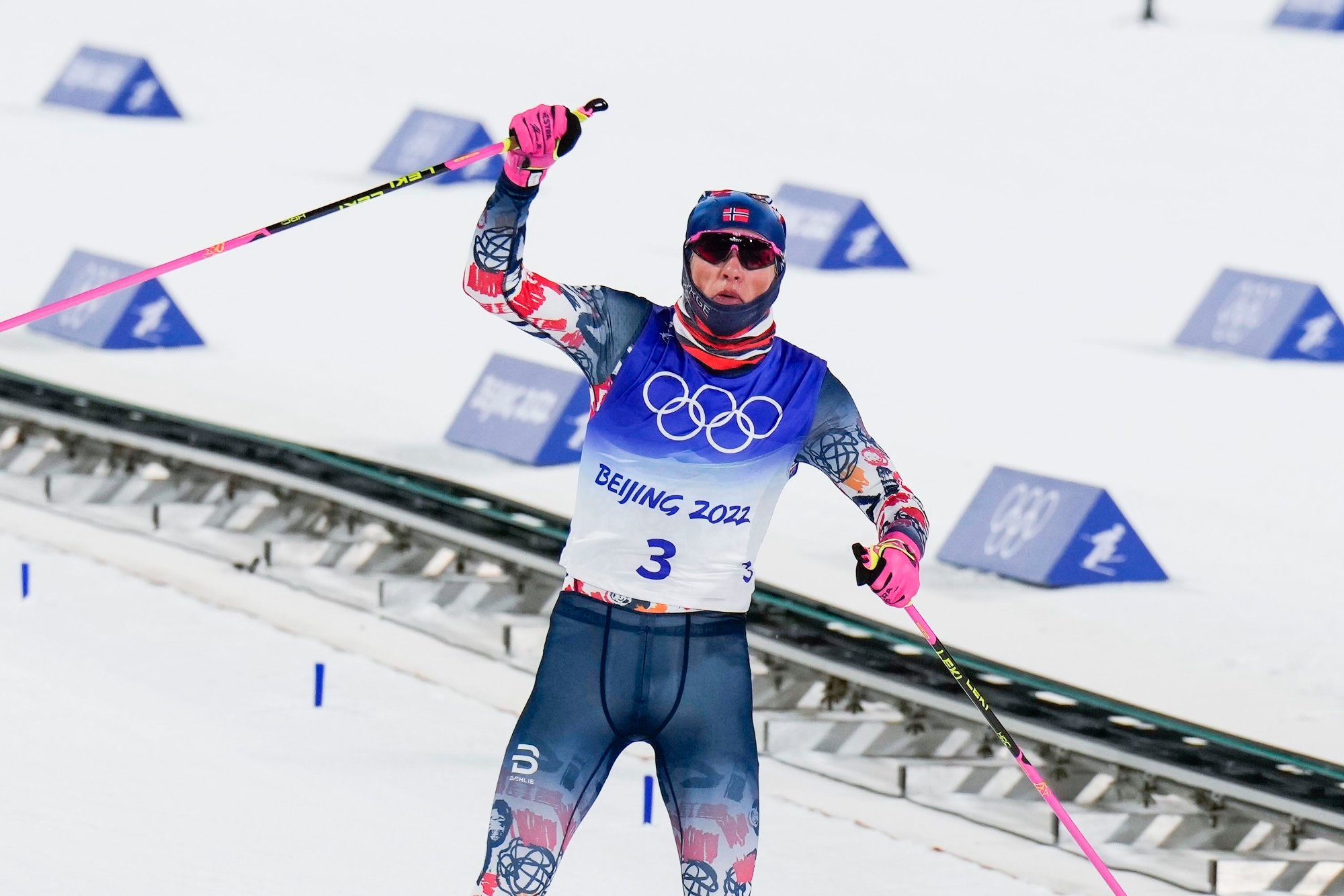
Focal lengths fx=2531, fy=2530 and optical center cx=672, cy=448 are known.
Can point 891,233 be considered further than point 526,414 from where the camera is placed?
Yes

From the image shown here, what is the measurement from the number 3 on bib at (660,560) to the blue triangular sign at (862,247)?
1314cm

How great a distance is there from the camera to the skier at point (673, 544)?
5.66 meters

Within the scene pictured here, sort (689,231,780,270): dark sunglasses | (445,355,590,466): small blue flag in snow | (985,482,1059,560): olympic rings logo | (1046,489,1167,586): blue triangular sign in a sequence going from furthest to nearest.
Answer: (445,355,590,466): small blue flag in snow
(985,482,1059,560): olympic rings logo
(1046,489,1167,586): blue triangular sign
(689,231,780,270): dark sunglasses

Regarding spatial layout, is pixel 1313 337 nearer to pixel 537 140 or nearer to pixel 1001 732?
pixel 1001 732

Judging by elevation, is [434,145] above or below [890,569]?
above

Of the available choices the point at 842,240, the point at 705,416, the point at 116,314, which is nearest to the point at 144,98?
the point at 842,240

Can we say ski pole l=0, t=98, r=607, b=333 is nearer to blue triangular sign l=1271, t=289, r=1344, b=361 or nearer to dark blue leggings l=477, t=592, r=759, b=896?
dark blue leggings l=477, t=592, r=759, b=896

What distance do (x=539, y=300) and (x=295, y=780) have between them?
3.29m

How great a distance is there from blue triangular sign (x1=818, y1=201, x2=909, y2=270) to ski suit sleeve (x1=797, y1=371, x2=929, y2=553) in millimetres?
12934

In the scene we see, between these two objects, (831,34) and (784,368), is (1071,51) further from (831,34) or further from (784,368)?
(784,368)

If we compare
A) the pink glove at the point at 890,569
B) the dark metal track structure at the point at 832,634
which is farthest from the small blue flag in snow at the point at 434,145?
the pink glove at the point at 890,569

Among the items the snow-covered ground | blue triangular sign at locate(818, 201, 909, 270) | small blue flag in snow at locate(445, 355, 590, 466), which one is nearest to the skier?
the snow-covered ground

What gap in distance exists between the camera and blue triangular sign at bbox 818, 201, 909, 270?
18.7m

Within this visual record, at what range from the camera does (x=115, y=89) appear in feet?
78.1
